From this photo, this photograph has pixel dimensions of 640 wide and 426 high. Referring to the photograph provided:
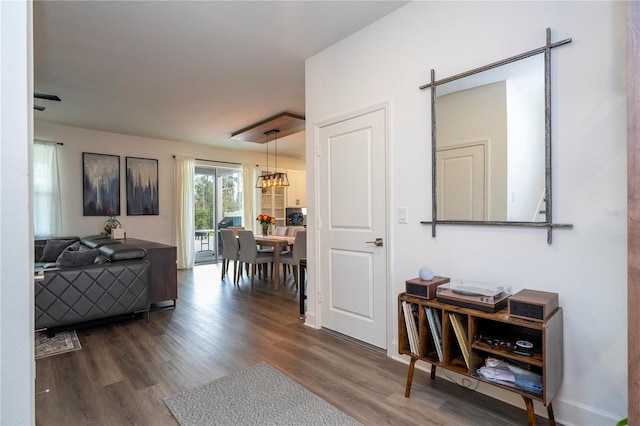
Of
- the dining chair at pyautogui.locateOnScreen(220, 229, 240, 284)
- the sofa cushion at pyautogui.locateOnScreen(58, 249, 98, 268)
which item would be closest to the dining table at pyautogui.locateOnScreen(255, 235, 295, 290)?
the dining chair at pyautogui.locateOnScreen(220, 229, 240, 284)

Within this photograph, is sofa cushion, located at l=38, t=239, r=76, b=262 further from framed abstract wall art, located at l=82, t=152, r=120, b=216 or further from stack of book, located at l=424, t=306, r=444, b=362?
stack of book, located at l=424, t=306, r=444, b=362

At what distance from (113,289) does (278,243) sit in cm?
222

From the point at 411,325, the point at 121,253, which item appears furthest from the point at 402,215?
the point at 121,253

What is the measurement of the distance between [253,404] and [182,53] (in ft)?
10.2

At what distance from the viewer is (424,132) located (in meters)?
2.34

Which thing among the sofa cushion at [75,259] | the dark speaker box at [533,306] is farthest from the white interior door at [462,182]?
the sofa cushion at [75,259]

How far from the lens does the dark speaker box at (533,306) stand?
153cm

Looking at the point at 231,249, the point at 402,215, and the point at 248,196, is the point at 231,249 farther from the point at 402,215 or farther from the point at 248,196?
the point at 402,215

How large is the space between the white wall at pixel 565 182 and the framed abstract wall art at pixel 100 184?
18.8 ft

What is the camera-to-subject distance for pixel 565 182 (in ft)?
5.68

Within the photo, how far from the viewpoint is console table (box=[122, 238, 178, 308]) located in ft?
12.5

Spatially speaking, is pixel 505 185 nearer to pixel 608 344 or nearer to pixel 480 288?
pixel 480 288

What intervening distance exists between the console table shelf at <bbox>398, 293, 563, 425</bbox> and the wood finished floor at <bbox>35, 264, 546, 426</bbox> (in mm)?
251

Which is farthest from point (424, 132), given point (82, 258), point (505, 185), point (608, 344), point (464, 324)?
point (82, 258)
